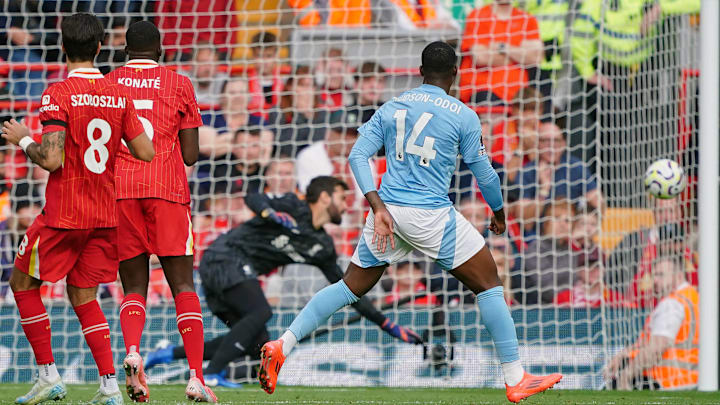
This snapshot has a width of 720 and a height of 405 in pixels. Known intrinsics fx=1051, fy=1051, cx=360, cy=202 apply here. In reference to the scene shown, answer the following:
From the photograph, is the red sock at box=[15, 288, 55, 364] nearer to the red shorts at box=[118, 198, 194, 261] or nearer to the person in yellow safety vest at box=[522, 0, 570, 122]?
the red shorts at box=[118, 198, 194, 261]

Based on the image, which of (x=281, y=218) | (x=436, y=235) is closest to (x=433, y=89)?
(x=436, y=235)

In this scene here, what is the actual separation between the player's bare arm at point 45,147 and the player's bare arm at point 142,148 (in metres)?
0.31

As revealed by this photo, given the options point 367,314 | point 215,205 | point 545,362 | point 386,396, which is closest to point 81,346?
point 215,205

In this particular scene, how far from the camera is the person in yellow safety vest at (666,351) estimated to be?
7.84 m

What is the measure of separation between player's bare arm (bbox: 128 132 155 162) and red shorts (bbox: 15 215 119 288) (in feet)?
1.37

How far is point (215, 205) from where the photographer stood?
31.2ft

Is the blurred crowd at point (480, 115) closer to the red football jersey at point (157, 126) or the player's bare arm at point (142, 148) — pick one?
the red football jersey at point (157, 126)

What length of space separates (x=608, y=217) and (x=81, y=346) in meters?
4.53

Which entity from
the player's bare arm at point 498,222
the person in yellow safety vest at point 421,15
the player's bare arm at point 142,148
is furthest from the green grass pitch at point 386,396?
the person in yellow safety vest at point 421,15

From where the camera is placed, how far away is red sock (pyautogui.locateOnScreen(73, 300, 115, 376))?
496cm

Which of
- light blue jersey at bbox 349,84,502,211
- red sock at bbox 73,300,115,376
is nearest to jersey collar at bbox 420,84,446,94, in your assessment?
light blue jersey at bbox 349,84,502,211

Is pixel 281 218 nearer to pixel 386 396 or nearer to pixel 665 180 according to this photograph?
pixel 386 396

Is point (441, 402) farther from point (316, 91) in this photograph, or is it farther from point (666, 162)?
point (316, 91)

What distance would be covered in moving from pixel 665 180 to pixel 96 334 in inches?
162
